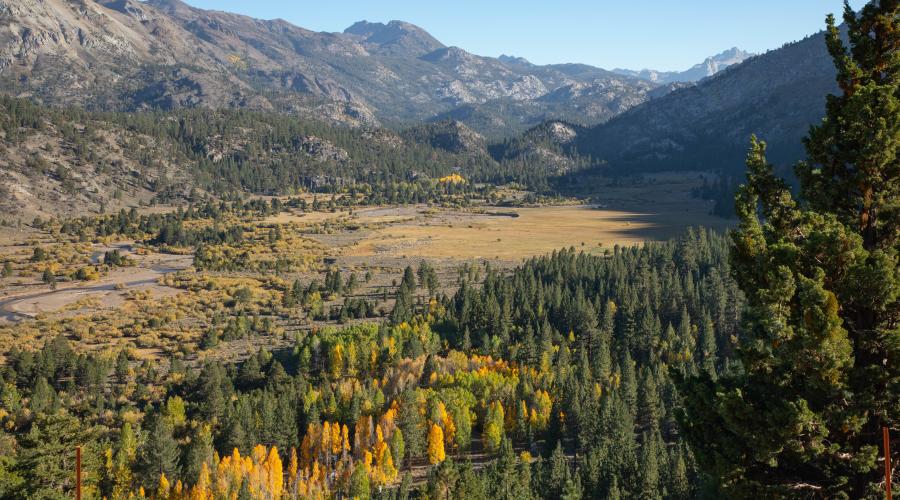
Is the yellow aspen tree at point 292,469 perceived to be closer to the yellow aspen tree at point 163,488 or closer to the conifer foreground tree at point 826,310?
the yellow aspen tree at point 163,488

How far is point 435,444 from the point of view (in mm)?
73375

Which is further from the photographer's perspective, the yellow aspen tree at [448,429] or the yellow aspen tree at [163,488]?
the yellow aspen tree at [448,429]

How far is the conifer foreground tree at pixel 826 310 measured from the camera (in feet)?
46.5

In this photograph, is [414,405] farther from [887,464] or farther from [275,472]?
[887,464]

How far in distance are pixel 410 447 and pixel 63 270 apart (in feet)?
403

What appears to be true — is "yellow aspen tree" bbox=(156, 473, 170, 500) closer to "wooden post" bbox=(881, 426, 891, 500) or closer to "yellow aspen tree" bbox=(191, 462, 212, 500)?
"yellow aspen tree" bbox=(191, 462, 212, 500)

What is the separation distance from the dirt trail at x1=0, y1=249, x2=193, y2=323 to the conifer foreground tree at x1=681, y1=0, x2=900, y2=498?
429ft

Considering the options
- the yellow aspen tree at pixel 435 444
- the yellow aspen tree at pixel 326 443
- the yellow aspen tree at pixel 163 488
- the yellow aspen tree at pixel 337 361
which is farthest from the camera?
the yellow aspen tree at pixel 337 361

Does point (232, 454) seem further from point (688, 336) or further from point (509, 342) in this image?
point (688, 336)

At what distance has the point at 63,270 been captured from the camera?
157125mm

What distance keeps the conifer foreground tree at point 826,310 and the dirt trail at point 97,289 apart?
131 metres

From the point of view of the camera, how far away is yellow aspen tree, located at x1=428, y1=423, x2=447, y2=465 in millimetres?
73250

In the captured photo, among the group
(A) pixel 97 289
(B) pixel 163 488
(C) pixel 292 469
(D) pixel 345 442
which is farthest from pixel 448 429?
(A) pixel 97 289

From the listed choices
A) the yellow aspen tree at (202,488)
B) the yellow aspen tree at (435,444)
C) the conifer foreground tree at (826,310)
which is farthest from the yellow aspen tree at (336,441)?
the conifer foreground tree at (826,310)
